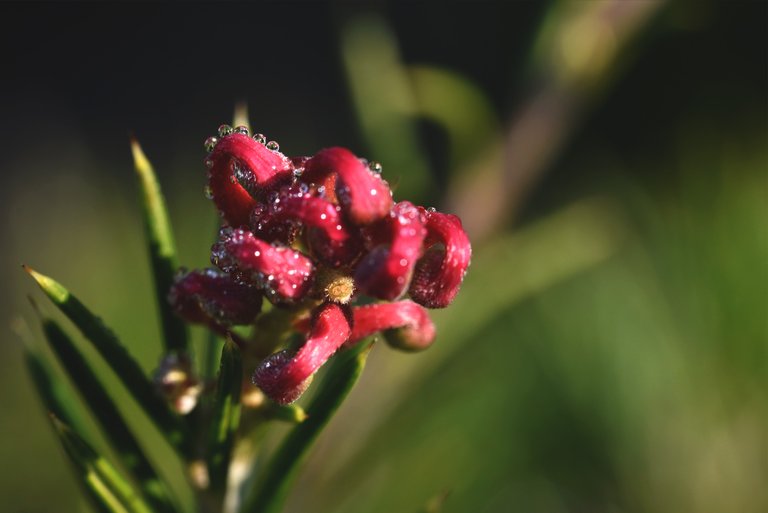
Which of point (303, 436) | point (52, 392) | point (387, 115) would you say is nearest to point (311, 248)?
point (303, 436)

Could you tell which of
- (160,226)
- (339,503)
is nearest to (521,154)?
(339,503)

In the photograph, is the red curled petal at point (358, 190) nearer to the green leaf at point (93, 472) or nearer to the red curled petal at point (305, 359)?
the red curled petal at point (305, 359)

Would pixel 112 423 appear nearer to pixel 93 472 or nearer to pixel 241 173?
Result: pixel 93 472

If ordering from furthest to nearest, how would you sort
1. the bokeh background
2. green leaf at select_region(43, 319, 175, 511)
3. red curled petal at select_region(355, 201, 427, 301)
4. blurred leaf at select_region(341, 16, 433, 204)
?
blurred leaf at select_region(341, 16, 433, 204), the bokeh background, green leaf at select_region(43, 319, 175, 511), red curled petal at select_region(355, 201, 427, 301)

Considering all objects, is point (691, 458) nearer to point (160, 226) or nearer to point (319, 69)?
point (160, 226)

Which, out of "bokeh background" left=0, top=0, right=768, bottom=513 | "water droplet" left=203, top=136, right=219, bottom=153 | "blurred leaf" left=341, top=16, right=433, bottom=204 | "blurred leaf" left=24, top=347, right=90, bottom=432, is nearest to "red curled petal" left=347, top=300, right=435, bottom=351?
"water droplet" left=203, top=136, right=219, bottom=153

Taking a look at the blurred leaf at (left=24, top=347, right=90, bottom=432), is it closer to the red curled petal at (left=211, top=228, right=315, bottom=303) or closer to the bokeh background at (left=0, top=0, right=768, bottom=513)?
the bokeh background at (left=0, top=0, right=768, bottom=513)

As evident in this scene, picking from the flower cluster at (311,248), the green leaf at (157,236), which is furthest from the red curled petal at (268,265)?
the green leaf at (157,236)
